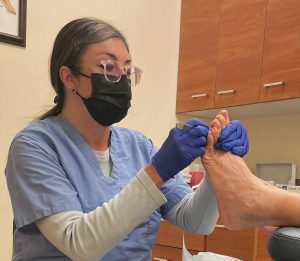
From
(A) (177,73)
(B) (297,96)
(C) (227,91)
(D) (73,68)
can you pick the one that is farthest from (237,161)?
(A) (177,73)

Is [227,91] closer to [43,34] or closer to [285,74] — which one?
[285,74]

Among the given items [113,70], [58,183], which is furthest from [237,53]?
[58,183]

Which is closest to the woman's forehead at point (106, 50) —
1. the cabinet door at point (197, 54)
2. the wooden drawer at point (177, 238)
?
the wooden drawer at point (177, 238)

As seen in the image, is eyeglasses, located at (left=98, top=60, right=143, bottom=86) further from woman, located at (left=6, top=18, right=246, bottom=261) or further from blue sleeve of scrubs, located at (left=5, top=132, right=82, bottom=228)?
blue sleeve of scrubs, located at (left=5, top=132, right=82, bottom=228)

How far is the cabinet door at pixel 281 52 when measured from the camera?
2.18 m

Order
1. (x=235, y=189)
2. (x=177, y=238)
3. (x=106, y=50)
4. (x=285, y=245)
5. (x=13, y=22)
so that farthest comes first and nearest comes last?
(x=177, y=238) → (x=13, y=22) → (x=106, y=50) → (x=235, y=189) → (x=285, y=245)

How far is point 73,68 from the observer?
3.86 feet

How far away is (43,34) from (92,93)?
45.9 inches

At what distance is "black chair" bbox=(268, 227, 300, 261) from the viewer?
23.5 inches

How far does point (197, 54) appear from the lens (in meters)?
2.69

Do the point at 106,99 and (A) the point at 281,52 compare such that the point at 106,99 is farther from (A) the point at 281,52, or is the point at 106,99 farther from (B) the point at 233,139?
(A) the point at 281,52

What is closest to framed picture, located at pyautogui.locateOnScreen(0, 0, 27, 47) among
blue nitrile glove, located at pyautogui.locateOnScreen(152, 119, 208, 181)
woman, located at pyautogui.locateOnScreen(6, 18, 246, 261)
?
woman, located at pyautogui.locateOnScreen(6, 18, 246, 261)

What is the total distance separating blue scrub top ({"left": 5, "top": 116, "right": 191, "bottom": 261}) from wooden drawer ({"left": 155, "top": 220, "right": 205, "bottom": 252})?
964mm

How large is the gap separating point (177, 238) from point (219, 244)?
262mm
